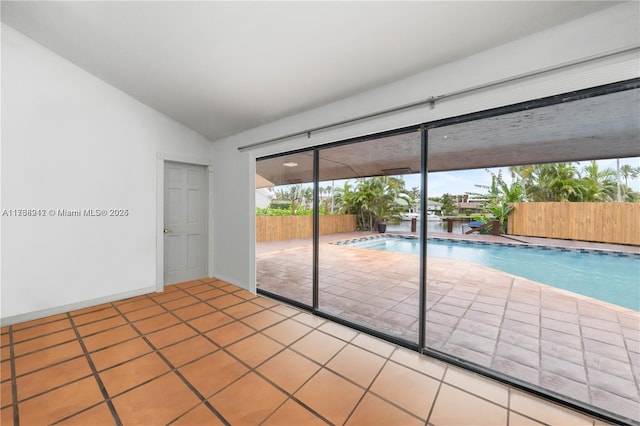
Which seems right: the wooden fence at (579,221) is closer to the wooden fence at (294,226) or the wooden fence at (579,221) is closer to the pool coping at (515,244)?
the pool coping at (515,244)

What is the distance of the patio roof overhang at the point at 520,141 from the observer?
8.28 ft

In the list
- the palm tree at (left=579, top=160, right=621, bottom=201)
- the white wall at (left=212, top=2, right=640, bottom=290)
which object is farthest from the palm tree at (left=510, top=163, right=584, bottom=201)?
the white wall at (left=212, top=2, right=640, bottom=290)

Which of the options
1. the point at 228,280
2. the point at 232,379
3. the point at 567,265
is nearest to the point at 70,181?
the point at 228,280

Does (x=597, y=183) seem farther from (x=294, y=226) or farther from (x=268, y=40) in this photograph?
(x=294, y=226)

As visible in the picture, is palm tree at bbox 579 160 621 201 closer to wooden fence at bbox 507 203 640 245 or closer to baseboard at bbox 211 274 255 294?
wooden fence at bbox 507 203 640 245

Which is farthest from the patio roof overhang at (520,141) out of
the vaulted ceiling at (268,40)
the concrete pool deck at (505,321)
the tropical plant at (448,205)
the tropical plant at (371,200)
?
the tropical plant at (371,200)

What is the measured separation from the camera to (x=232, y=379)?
1.82m

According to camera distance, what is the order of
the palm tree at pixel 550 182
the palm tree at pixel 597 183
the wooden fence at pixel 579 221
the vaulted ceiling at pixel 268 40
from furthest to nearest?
1. the palm tree at pixel 550 182
2. the wooden fence at pixel 579 221
3. the palm tree at pixel 597 183
4. the vaulted ceiling at pixel 268 40

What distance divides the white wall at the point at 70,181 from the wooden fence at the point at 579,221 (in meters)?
10.6

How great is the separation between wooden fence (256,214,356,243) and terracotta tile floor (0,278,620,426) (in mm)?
6805

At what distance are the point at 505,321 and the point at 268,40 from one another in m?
3.75

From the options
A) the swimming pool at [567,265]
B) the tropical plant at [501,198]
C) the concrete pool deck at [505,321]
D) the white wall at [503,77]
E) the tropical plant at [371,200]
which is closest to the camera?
the white wall at [503,77]

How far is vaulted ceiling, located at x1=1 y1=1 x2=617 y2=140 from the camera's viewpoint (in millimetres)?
1596

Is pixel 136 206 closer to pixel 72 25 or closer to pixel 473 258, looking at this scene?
pixel 72 25
